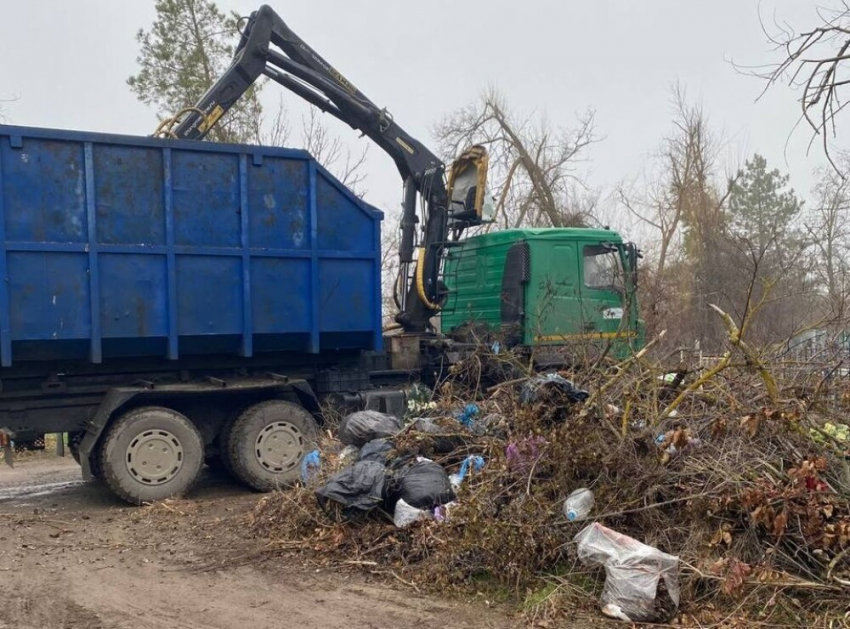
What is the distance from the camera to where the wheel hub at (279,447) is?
800 cm

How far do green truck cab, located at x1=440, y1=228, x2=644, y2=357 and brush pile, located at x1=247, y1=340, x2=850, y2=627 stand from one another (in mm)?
3202

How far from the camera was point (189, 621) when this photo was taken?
444cm

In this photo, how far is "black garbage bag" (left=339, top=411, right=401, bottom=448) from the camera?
6924 mm

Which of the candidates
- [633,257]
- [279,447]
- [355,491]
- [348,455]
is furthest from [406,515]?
[633,257]

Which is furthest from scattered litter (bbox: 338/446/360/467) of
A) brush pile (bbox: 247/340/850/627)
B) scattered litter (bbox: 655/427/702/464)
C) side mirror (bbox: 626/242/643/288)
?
side mirror (bbox: 626/242/643/288)

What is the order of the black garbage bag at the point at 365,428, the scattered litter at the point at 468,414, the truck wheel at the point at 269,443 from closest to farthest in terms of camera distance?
the scattered litter at the point at 468,414, the black garbage bag at the point at 365,428, the truck wheel at the point at 269,443

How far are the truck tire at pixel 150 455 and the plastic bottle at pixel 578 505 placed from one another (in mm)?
4037

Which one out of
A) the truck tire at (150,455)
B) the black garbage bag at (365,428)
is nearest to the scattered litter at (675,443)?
the black garbage bag at (365,428)

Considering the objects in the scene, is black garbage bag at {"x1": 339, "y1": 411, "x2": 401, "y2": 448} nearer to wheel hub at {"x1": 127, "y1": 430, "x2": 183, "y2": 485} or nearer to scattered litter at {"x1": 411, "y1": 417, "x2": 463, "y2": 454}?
scattered litter at {"x1": 411, "y1": 417, "x2": 463, "y2": 454}

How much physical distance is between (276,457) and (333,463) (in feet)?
5.35

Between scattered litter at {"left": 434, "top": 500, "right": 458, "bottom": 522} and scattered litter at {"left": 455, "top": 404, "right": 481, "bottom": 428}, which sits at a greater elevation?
scattered litter at {"left": 455, "top": 404, "right": 481, "bottom": 428}

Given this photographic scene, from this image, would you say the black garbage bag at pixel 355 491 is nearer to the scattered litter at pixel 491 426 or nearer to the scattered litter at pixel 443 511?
the scattered litter at pixel 443 511

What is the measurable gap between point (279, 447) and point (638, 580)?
4583 mm

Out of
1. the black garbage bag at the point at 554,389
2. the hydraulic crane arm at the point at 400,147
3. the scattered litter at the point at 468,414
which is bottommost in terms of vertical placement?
the scattered litter at the point at 468,414
